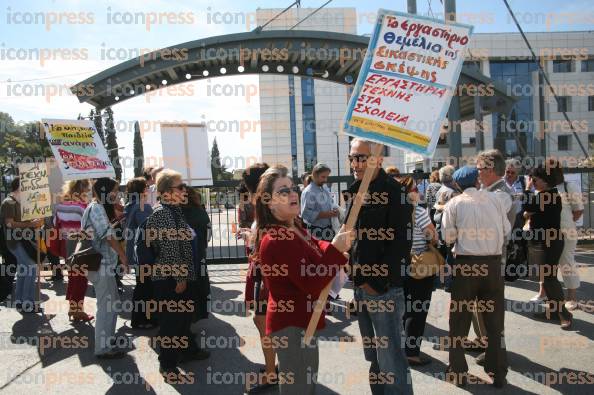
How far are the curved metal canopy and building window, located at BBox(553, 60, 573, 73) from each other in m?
51.7

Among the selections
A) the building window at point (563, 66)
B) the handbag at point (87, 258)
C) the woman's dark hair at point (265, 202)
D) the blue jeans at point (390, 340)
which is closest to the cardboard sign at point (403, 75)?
the woman's dark hair at point (265, 202)

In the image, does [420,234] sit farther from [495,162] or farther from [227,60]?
[227,60]

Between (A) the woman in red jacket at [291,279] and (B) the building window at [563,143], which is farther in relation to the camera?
(B) the building window at [563,143]

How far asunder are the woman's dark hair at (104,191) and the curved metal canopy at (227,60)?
520cm

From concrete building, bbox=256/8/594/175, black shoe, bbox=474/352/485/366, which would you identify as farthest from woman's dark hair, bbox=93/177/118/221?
concrete building, bbox=256/8/594/175

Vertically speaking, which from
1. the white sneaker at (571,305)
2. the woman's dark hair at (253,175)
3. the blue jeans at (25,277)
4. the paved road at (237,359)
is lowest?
the paved road at (237,359)

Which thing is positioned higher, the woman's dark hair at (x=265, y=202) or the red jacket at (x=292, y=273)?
the woman's dark hair at (x=265, y=202)

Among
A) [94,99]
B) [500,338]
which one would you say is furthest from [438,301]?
[94,99]

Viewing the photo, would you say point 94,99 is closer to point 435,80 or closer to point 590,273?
point 435,80

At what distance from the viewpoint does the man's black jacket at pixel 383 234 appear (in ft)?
11.4

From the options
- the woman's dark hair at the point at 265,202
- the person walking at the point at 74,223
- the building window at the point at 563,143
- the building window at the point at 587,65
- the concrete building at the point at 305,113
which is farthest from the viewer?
the concrete building at the point at 305,113

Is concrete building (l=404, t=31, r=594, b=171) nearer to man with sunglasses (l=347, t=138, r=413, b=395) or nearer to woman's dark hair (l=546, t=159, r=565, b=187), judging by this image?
woman's dark hair (l=546, t=159, r=565, b=187)

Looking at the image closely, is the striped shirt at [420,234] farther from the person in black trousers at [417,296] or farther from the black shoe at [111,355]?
the black shoe at [111,355]

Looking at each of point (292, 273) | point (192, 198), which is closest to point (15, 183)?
point (192, 198)
